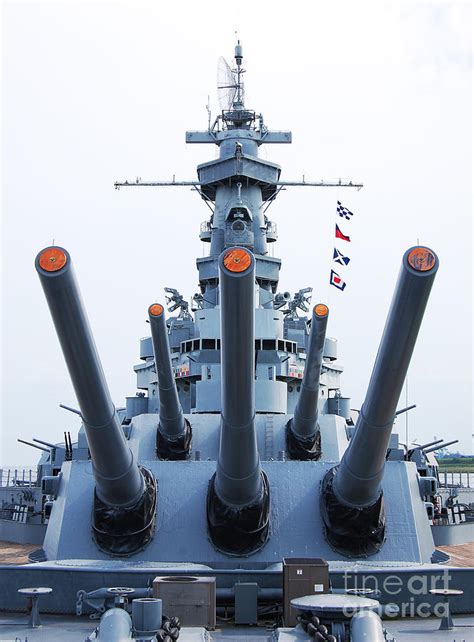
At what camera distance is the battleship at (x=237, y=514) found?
4.59 m

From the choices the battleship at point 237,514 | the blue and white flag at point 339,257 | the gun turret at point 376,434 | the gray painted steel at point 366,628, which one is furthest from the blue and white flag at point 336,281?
the gray painted steel at point 366,628

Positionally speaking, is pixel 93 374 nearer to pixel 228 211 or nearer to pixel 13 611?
pixel 13 611

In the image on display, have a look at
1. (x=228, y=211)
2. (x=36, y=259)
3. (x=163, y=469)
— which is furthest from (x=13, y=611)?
(x=228, y=211)

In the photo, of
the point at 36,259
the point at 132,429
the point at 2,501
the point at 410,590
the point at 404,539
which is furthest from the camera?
the point at 2,501

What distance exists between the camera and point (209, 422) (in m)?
9.99

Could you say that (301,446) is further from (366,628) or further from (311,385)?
(366,628)

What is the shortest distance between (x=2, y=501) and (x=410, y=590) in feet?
53.3

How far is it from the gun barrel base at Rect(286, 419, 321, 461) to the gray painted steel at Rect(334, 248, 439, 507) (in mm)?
2971

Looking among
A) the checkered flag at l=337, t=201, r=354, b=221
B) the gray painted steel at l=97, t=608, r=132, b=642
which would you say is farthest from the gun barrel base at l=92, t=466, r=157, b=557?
the checkered flag at l=337, t=201, r=354, b=221

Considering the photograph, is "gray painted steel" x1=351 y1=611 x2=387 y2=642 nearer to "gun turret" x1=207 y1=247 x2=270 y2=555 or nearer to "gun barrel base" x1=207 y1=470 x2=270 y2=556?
"gun turret" x1=207 y1=247 x2=270 y2=555

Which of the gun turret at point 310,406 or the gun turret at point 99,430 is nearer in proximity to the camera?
the gun turret at point 99,430

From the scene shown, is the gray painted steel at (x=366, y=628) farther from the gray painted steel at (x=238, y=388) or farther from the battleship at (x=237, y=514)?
the gray painted steel at (x=238, y=388)

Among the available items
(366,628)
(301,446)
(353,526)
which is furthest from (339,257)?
(366,628)

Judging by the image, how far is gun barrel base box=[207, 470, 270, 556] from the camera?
6336 millimetres
